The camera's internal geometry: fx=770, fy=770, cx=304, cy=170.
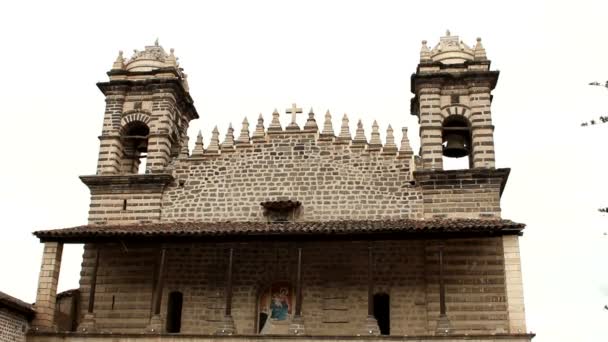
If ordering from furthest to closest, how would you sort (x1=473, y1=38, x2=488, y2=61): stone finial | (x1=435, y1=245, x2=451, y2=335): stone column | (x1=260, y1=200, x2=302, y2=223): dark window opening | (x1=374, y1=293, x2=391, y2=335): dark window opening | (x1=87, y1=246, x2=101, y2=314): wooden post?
(x1=473, y1=38, x2=488, y2=61): stone finial
(x1=260, y1=200, x2=302, y2=223): dark window opening
(x1=374, y1=293, x2=391, y2=335): dark window opening
(x1=87, y1=246, x2=101, y2=314): wooden post
(x1=435, y1=245, x2=451, y2=335): stone column

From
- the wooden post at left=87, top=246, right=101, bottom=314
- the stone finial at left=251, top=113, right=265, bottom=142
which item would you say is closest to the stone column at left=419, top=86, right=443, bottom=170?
the stone finial at left=251, top=113, right=265, bottom=142

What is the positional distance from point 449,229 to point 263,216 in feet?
18.1

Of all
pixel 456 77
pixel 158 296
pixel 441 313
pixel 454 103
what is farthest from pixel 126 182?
pixel 456 77

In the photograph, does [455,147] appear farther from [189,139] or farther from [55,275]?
[55,275]

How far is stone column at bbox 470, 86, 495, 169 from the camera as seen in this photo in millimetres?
20750

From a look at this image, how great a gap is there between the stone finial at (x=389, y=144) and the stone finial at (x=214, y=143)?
4.74 meters

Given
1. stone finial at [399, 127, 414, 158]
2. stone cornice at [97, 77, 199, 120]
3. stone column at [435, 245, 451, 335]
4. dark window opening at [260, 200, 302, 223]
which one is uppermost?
stone cornice at [97, 77, 199, 120]

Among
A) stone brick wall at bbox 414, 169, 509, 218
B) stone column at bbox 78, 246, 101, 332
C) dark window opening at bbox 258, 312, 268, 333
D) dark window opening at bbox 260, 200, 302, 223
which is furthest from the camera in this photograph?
dark window opening at bbox 260, 200, 302, 223

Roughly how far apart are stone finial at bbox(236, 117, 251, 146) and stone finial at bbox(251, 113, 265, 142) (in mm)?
216

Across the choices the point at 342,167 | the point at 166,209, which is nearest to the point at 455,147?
the point at 342,167

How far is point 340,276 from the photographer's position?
1964cm

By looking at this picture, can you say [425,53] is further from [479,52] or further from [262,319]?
[262,319]

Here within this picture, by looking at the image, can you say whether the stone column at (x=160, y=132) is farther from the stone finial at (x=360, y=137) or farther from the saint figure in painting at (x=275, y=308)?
the stone finial at (x=360, y=137)

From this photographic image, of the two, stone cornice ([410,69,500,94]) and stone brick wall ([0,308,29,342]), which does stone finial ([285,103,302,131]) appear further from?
stone brick wall ([0,308,29,342])
